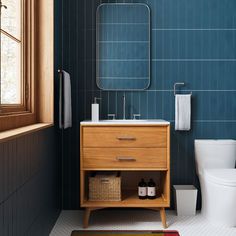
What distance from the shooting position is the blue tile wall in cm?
348

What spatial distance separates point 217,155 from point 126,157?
89 centimetres

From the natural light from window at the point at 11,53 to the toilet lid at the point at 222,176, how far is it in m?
1.60

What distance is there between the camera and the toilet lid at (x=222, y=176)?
292 centimetres

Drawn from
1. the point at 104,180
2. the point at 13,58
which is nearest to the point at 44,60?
the point at 13,58

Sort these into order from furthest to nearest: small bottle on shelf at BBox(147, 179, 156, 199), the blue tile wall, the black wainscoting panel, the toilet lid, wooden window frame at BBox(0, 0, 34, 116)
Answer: the blue tile wall → small bottle on shelf at BBox(147, 179, 156, 199) → the toilet lid → wooden window frame at BBox(0, 0, 34, 116) → the black wainscoting panel

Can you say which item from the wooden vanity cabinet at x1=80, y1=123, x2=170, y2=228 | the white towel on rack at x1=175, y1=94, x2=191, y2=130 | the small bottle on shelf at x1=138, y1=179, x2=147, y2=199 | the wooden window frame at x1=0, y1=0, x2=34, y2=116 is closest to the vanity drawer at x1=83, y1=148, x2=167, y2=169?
the wooden vanity cabinet at x1=80, y1=123, x2=170, y2=228

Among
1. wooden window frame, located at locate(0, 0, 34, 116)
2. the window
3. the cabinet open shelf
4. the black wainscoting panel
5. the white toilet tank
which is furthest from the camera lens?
the white toilet tank

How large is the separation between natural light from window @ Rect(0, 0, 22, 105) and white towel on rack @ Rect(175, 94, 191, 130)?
144cm

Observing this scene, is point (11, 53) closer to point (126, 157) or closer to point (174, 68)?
point (126, 157)

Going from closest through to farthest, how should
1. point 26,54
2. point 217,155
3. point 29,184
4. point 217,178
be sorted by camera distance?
1. point 29,184
2. point 26,54
3. point 217,178
4. point 217,155

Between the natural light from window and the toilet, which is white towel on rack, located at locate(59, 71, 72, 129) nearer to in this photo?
the natural light from window

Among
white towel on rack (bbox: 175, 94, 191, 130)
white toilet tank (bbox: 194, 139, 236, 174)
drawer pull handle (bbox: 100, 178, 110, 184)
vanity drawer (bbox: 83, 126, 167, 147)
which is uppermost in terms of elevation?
white towel on rack (bbox: 175, 94, 191, 130)

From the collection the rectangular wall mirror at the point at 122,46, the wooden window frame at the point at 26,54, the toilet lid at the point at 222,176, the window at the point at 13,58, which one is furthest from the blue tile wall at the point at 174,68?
the window at the point at 13,58

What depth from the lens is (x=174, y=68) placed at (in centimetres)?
349
